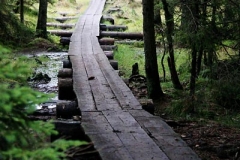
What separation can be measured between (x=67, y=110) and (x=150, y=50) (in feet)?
12.6

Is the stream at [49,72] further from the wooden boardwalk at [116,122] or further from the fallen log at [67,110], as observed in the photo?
the fallen log at [67,110]

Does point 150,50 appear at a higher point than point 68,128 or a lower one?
higher

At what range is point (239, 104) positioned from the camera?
10.8 meters

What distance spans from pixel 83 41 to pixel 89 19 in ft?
25.8

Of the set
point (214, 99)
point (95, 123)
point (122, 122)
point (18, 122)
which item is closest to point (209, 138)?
point (122, 122)

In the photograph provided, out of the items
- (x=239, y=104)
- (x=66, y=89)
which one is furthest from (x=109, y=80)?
(x=239, y=104)

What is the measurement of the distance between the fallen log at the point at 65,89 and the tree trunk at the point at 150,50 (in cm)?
220

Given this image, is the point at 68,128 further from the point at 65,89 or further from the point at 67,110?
the point at 65,89

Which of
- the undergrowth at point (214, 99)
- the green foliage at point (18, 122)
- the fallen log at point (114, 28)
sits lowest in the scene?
the undergrowth at point (214, 99)

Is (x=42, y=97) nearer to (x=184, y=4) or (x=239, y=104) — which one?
(x=184, y=4)

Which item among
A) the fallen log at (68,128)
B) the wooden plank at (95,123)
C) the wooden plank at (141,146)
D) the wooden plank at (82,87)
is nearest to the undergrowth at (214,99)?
the wooden plank at (82,87)

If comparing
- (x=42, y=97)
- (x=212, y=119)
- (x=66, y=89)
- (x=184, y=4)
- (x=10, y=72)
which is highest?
(x=184, y=4)

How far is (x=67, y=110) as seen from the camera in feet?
25.5

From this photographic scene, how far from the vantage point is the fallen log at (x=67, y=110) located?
776 centimetres
